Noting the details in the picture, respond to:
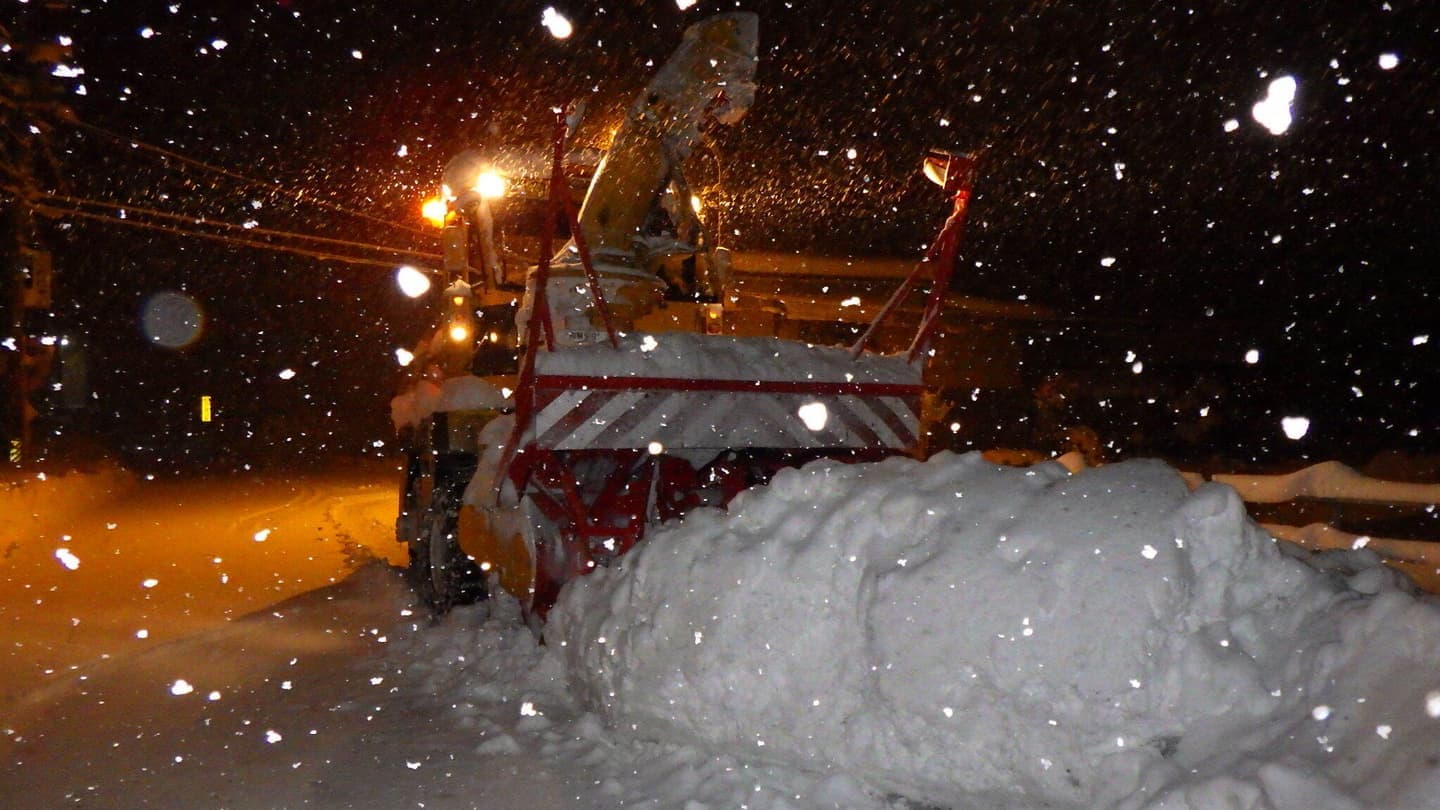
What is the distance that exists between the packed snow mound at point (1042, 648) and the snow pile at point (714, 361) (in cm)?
160

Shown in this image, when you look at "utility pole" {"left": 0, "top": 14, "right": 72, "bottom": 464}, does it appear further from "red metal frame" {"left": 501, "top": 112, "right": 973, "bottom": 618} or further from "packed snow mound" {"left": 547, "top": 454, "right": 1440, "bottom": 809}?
"packed snow mound" {"left": 547, "top": 454, "right": 1440, "bottom": 809}

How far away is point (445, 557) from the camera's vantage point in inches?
302

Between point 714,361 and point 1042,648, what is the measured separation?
3.24 meters

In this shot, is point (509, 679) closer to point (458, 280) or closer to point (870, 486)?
point (870, 486)

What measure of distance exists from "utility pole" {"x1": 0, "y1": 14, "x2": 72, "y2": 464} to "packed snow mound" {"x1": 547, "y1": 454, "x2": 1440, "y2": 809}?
16.5 m

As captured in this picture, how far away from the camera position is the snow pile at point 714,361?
19.8 feet

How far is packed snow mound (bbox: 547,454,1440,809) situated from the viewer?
286 cm

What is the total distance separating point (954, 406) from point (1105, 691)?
84.2ft

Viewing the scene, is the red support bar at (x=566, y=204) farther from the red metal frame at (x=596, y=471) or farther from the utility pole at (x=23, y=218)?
the utility pole at (x=23, y=218)

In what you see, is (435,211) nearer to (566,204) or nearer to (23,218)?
(566,204)

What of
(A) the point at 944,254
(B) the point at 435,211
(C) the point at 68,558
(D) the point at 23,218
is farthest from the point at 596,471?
(D) the point at 23,218

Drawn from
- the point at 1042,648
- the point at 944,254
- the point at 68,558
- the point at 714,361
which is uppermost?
the point at 944,254

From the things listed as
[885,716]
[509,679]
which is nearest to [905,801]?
[885,716]

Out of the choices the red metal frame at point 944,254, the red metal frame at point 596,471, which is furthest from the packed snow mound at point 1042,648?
the red metal frame at point 944,254
